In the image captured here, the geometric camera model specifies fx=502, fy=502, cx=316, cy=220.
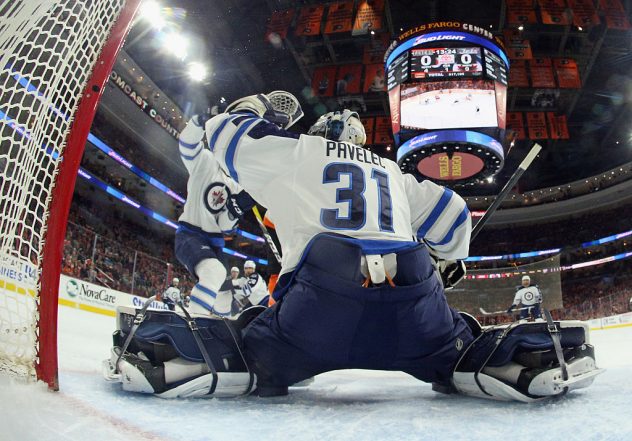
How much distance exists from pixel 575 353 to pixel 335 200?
82 centimetres

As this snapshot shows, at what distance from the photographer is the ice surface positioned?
0.87 m

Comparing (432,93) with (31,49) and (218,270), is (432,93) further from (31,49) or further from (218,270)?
(31,49)

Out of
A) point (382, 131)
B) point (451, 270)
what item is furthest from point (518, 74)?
point (451, 270)

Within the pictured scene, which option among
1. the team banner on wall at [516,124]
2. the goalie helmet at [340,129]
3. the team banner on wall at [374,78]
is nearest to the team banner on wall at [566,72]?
the team banner on wall at [516,124]

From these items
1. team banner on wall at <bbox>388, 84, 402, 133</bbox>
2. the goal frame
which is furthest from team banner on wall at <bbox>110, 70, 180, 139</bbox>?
the goal frame

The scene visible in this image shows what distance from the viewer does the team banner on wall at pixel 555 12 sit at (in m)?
9.87

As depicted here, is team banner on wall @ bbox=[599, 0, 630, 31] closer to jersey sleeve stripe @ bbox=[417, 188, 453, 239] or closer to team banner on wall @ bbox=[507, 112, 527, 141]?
team banner on wall @ bbox=[507, 112, 527, 141]

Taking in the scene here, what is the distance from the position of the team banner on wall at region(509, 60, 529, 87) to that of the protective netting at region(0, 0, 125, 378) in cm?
1142

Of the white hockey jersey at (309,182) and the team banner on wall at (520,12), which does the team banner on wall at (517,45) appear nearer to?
the team banner on wall at (520,12)

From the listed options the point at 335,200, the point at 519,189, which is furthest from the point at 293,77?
the point at 335,200

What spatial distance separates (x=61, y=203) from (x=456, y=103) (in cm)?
775

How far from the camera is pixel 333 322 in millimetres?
1387

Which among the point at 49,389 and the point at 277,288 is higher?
the point at 277,288

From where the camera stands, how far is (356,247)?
1393 mm
